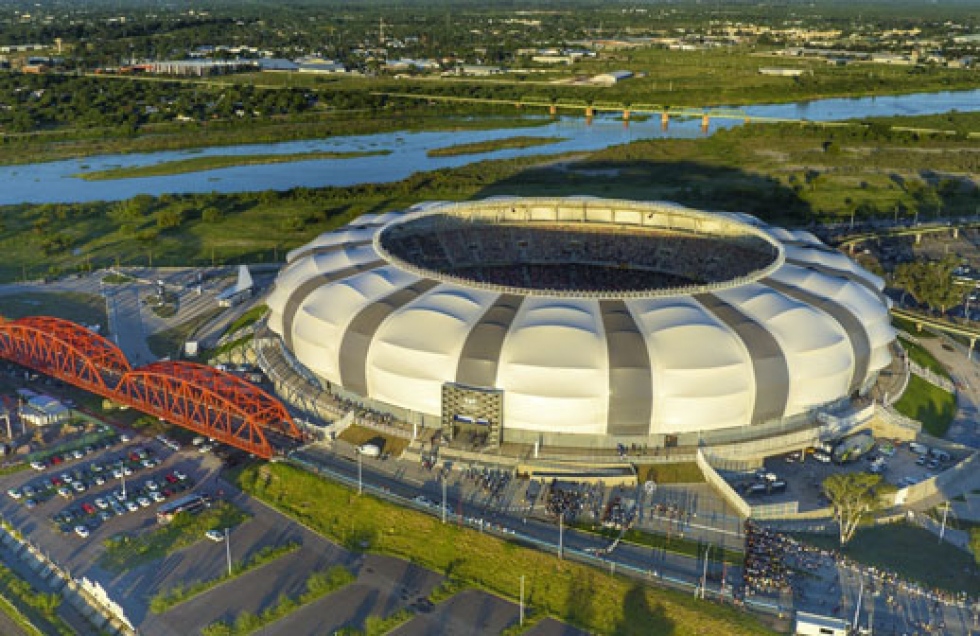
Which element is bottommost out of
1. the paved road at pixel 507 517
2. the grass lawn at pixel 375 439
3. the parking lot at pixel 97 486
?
the parking lot at pixel 97 486

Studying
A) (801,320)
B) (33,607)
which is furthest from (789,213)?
(33,607)

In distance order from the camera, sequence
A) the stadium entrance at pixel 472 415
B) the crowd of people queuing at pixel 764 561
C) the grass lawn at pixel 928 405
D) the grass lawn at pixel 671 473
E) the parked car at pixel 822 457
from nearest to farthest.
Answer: the crowd of people queuing at pixel 764 561 → the grass lawn at pixel 671 473 → the stadium entrance at pixel 472 415 → the parked car at pixel 822 457 → the grass lawn at pixel 928 405

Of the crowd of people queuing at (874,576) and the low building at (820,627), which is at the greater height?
the low building at (820,627)

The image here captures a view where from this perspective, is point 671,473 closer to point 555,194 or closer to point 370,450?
point 370,450

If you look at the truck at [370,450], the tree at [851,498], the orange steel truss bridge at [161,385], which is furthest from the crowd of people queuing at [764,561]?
the orange steel truss bridge at [161,385]

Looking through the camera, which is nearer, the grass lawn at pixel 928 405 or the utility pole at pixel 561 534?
the utility pole at pixel 561 534

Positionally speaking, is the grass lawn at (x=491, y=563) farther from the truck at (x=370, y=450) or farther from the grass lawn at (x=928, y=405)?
the grass lawn at (x=928, y=405)

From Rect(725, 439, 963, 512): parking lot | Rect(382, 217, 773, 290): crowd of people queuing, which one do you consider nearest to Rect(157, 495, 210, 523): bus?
Rect(725, 439, 963, 512): parking lot

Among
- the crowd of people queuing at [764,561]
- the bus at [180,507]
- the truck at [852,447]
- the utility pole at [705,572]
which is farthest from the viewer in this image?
the truck at [852,447]
